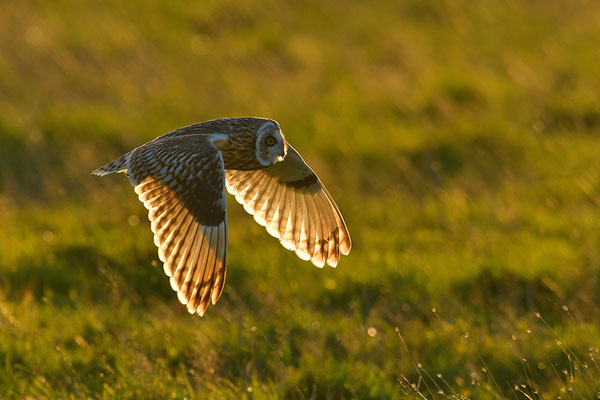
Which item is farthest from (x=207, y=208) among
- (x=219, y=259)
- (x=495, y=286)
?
(x=495, y=286)

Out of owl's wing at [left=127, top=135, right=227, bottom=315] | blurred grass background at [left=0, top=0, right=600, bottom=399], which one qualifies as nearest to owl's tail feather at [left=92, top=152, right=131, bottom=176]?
owl's wing at [left=127, top=135, right=227, bottom=315]

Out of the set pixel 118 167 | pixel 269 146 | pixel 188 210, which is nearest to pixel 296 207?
pixel 269 146

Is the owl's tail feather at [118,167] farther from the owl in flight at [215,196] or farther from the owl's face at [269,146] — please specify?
the owl's face at [269,146]

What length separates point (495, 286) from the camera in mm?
6340

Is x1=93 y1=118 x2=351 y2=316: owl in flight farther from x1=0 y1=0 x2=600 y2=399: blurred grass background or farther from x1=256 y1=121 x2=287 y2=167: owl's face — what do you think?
x1=0 y1=0 x2=600 y2=399: blurred grass background

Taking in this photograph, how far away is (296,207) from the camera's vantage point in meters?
5.76

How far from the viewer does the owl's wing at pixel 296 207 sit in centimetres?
564

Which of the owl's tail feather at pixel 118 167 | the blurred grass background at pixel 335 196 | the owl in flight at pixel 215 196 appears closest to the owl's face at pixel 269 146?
the owl in flight at pixel 215 196

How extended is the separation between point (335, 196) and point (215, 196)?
373 cm

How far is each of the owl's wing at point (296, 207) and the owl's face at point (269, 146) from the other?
38 cm

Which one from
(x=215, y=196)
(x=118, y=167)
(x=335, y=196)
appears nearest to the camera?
(x=215, y=196)

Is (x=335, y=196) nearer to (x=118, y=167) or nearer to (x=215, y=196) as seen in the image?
(x=118, y=167)

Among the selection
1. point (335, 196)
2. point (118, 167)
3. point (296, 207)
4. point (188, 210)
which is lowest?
point (335, 196)

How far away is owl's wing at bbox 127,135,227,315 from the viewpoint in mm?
4367
